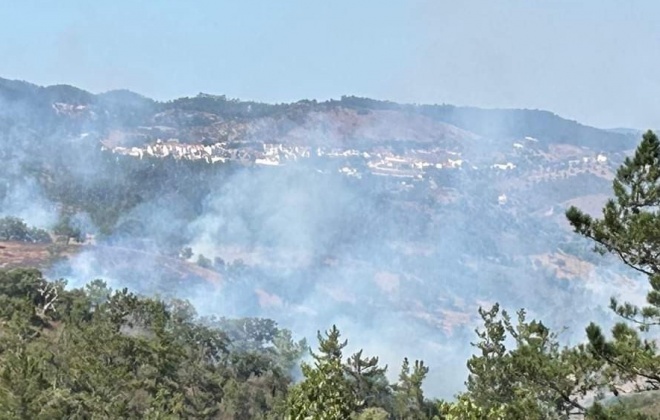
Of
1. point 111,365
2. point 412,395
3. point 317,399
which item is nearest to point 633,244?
point 317,399

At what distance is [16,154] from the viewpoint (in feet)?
531

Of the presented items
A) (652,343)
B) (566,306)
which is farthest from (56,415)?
(566,306)

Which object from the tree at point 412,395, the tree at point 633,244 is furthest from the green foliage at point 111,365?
the tree at point 633,244

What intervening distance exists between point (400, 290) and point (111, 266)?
162ft

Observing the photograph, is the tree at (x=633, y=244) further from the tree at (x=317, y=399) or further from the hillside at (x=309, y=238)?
the hillside at (x=309, y=238)

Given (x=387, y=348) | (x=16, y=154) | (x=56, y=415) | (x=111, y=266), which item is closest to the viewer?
(x=56, y=415)

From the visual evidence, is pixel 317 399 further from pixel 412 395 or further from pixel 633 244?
pixel 412 395

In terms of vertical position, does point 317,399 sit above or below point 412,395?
above

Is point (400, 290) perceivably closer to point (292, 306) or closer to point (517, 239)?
point (292, 306)

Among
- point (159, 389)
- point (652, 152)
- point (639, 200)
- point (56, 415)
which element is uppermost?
point (652, 152)

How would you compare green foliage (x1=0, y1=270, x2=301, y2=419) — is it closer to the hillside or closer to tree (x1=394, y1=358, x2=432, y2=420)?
tree (x1=394, y1=358, x2=432, y2=420)

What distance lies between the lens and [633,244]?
11.7 meters

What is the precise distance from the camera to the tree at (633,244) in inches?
444

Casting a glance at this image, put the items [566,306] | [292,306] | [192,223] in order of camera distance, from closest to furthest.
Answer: [292,306], [566,306], [192,223]
